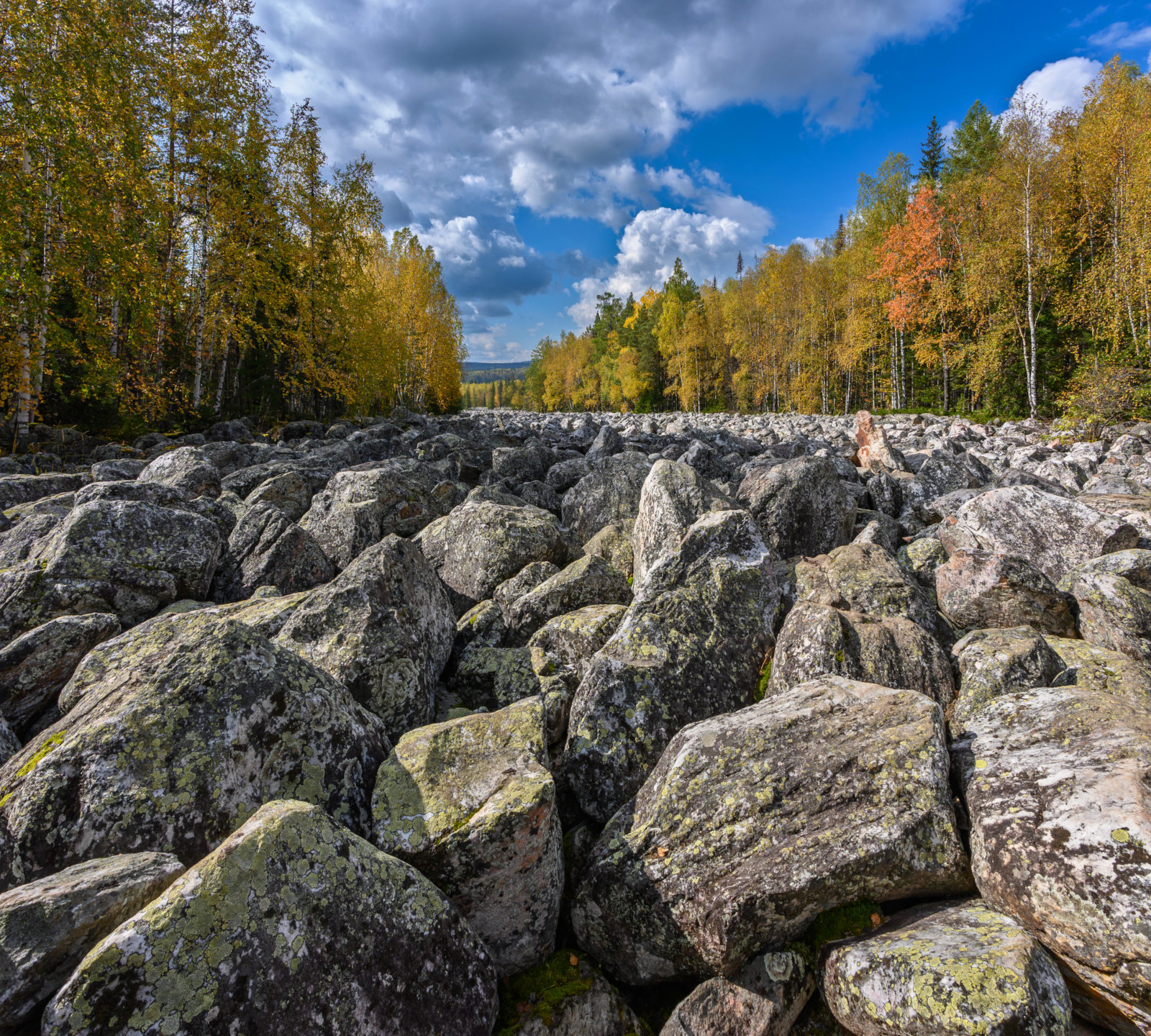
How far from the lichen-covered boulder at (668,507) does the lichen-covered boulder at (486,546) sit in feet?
4.10

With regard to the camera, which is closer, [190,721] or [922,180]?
[190,721]

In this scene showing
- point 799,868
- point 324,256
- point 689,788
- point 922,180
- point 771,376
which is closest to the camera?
point 799,868

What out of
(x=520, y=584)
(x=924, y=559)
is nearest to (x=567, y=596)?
(x=520, y=584)

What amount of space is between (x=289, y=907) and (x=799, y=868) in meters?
2.66

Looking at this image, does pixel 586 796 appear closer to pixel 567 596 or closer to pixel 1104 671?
pixel 567 596

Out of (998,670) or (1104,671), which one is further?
(1104,671)

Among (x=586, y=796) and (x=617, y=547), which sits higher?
(x=617, y=547)

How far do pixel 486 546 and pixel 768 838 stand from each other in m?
4.93

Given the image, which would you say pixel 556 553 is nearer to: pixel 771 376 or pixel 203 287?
A: pixel 203 287

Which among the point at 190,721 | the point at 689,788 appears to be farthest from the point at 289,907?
the point at 689,788

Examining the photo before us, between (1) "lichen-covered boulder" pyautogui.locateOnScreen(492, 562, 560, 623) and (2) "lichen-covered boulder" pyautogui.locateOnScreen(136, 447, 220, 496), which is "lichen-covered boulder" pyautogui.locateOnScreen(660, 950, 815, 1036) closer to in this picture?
(1) "lichen-covered boulder" pyautogui.locateOnScreen(492, 562, 560, 623)

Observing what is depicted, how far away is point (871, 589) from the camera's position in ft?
17.9

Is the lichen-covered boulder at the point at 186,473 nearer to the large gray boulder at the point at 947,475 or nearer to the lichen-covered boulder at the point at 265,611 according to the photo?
the lichen-covered boulder at the point at 265,611

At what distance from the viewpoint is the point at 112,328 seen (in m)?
18.2
